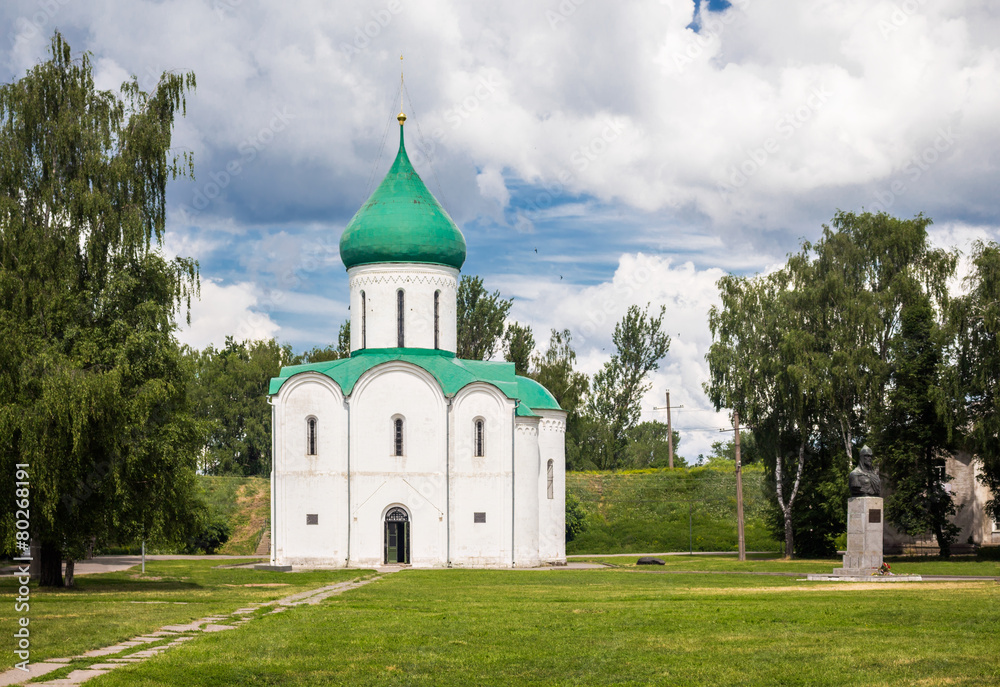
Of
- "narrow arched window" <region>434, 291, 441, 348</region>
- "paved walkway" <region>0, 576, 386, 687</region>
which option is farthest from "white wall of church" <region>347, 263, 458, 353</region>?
"paved walkway" <region>0, 576, 386, 687</region>

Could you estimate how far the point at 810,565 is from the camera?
35875mm

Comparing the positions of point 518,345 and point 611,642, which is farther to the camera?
point 518,345

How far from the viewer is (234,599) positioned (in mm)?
20828

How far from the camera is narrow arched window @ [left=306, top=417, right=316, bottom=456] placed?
36938 millimetres

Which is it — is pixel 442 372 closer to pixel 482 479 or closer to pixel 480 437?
pixel 480 437

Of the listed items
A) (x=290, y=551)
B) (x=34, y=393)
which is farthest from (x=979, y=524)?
(x=34, y=393)

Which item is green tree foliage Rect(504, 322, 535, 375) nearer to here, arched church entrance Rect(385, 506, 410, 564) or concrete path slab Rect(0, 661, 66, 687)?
arched church entrance Rect(385, 506, 410, 564)

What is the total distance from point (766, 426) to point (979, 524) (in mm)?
11799

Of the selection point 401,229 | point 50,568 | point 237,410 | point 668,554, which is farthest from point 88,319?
point 237,410

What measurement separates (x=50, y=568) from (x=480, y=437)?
1640 centimetres

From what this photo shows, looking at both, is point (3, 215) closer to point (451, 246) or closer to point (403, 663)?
point (403, 663)

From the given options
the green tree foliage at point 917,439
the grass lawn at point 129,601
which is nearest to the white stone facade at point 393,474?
the grass lawn at point 129,601

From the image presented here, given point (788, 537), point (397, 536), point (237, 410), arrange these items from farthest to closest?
1. point (237, 410)
2. point (788, 537)
3. point (397, 536)

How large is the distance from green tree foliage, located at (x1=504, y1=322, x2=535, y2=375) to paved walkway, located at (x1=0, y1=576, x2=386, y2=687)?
41398 millimetres
